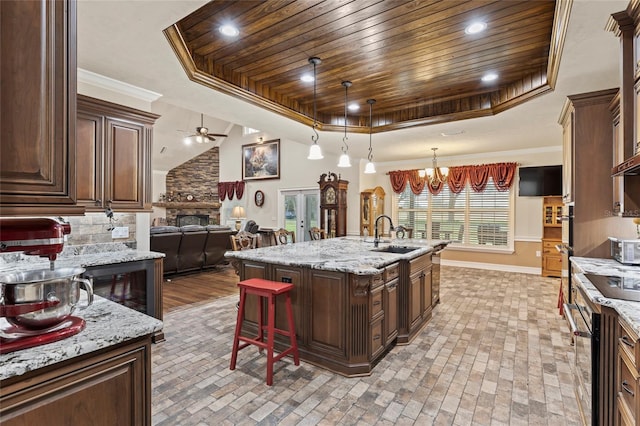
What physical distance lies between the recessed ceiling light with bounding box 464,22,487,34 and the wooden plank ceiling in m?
0.04

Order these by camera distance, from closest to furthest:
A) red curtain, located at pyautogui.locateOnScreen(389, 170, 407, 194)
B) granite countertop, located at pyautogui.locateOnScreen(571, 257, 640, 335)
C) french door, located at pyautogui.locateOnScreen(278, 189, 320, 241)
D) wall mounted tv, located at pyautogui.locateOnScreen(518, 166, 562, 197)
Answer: granite countertop, located at pyautogui.locateOnScreen(571, 257, 640, 335), wall mounted tv, located at pyautogui.locateOnScreen(518, 166, 562, 197), red curtain, located at pyautogui.locateOnScreen(389, 170, 407, 194), french door, located at pyautogui.locateOnScreen(278, 189, 320, 241)

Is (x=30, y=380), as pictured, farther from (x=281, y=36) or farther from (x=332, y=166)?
(x=332, y=166)

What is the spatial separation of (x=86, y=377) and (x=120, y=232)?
2427mm


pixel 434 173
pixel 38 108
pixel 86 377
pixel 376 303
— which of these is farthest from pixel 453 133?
pixel 86 377

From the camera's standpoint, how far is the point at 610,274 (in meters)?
2.38

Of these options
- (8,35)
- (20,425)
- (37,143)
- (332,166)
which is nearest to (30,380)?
(20,425)

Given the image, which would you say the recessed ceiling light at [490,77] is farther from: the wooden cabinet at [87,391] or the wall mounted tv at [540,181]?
the wooden cabinet at [87,391]

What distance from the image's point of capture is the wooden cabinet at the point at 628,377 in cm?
127

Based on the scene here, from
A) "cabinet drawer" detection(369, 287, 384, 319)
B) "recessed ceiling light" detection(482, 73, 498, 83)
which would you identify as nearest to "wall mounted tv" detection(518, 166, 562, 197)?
"recessed ceiling light" detection(482, 73, 498, 83)

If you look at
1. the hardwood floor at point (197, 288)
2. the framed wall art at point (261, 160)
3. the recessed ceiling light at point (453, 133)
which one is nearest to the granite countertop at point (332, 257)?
the hardwood floor at point (197, 288)

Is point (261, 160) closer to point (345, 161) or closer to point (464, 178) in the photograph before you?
point (464, 178)

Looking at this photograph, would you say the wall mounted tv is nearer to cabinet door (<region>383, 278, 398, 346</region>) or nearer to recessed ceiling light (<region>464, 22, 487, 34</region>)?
recessed ceiling light (<region>464, 22, 487, 34</region>)

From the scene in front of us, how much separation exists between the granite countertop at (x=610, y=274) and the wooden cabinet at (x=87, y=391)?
1968 millimetres

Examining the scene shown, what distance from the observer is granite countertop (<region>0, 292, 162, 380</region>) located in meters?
0.95
